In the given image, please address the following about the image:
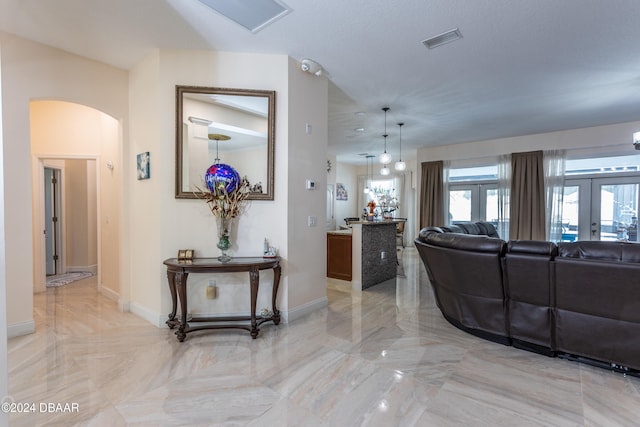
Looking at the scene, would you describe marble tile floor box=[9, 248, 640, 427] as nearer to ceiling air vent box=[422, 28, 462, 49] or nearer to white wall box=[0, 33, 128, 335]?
white wall box=[0, 33, 128, 335]

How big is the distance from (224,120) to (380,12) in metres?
1.80

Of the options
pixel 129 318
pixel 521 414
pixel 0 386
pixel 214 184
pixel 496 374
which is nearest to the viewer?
pixel 0 386

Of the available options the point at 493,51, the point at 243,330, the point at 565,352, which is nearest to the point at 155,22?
the point at 243,330

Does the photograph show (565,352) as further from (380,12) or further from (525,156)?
(525,156)

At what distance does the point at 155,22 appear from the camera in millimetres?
2707

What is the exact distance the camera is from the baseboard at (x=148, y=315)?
317 centimetres

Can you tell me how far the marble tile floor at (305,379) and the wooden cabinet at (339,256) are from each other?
157cm

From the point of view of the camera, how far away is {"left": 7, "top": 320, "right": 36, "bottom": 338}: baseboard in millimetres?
2914

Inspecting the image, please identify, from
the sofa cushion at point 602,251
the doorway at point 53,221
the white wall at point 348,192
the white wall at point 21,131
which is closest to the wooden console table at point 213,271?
the white wall at point 21,131

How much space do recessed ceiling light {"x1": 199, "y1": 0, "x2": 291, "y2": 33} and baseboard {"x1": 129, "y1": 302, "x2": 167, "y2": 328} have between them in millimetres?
2904

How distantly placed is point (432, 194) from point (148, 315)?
6.62 metres

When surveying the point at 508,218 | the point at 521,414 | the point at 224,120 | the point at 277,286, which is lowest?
the point at 521,414

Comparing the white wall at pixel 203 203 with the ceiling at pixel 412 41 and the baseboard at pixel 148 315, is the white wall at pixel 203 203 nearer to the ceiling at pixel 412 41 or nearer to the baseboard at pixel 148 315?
the baseboard at pixel 148 315

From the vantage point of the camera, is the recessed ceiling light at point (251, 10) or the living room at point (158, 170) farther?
the living room at point (158, 170)
